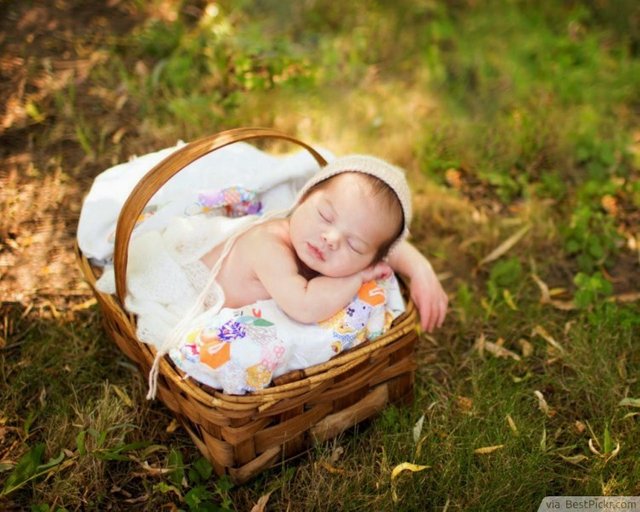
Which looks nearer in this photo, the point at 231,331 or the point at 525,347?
the point at 231,331

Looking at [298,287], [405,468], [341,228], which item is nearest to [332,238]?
[341,228]

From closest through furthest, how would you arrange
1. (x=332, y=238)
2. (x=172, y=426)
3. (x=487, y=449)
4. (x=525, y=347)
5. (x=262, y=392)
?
(x=262, y=392) < (x=332, y=238) < (x=487, y=449) < (x=172, y=426) < (x=525, y=347)

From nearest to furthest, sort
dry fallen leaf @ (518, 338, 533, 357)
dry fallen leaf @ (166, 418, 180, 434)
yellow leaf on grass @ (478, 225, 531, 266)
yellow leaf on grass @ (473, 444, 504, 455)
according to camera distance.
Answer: yellow leaf on grass @ (473, 444, 504, 455) → dry fallen leaf @ (166, 418, 180, 434) → dry fallen leaf @ (518, 338, 533, 357) → yellow leaf on grass @ (478, 225, 531, 266)

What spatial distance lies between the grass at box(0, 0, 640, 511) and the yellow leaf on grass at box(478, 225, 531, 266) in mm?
13

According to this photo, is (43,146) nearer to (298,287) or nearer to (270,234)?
(270,234)

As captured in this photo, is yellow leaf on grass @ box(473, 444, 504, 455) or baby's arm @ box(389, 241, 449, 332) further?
baby's arm @ box(389, 241, 449, 332)

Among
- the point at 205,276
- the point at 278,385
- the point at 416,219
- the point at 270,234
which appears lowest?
the point at 416,219

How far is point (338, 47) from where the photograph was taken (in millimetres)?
4094

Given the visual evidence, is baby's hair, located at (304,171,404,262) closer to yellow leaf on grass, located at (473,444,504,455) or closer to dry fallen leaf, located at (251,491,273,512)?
yellow leaf on grass, located at (473,444,504,455)

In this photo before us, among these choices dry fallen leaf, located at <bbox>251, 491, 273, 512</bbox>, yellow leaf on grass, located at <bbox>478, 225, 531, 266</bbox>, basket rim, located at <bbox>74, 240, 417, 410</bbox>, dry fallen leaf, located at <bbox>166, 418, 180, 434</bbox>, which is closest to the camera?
basket rim, located at <bbox>74, 240, 417, 410</bbox>

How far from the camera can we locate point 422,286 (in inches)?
93.1

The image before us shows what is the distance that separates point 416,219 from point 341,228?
1.21 meters

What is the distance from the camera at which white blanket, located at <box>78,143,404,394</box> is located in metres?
1.94

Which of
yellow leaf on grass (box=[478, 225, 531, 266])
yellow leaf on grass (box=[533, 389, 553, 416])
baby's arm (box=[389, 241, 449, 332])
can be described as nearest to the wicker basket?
baby's arm (box=[389, 241, 449, 332])
